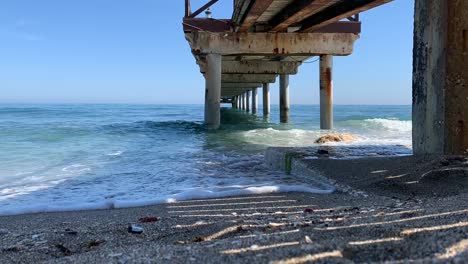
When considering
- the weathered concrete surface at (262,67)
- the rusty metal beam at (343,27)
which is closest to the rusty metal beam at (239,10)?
the rusty metal beam at (343,27)

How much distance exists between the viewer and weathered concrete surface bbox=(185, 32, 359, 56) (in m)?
14.5

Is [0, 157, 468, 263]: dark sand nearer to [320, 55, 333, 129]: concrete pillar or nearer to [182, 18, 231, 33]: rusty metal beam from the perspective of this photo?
[320, 55, 333, 129]: concrete pillar

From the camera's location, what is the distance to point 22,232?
354cm

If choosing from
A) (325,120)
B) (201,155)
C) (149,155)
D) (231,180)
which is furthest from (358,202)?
(325,120)

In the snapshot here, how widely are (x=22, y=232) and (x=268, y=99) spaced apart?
28812 mm

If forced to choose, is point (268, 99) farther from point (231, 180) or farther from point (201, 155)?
point (231, 180)

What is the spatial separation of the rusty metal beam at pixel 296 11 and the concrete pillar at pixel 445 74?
526 cm

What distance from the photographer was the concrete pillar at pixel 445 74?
500 centimetres

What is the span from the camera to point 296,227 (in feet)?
8.84

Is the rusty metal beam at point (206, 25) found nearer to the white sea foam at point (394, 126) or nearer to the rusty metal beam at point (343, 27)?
the rusty metal beam at point (343, 27)

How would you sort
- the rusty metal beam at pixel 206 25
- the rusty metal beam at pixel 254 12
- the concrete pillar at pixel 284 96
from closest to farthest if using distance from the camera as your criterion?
the rusty metal beam at pixel 254 12, the rusty metal beam at pixel 206 25, the concrete pillar at pixel 284 96

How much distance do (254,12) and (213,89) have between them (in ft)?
14.7

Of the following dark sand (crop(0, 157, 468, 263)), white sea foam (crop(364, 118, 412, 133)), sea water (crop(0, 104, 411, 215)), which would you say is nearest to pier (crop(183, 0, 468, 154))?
dark sand (crop(0, 157, 468, 263))

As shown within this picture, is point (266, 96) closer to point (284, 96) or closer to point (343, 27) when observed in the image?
point (284, 96)
